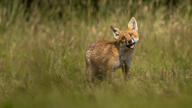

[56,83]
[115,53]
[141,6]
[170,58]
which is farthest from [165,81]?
[141,6]

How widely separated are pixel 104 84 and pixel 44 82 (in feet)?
3.34

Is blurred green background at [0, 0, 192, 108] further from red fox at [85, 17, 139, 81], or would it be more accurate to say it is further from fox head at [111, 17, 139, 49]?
fox head at [111, 17, 139, 49]

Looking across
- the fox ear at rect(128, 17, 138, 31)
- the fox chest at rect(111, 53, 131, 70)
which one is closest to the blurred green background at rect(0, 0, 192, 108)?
the fox chest at rect(111, 53, 131, 70)

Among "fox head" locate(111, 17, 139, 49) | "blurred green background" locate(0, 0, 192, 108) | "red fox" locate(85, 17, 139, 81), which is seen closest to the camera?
"blurred green background" locate(0, 0, 192, 108)

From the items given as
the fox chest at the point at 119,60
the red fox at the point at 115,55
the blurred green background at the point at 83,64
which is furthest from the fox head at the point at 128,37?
the blurred green background at the point at 83,64

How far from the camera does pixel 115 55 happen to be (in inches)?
315

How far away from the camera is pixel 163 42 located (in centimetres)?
1038

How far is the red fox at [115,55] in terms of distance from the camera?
786 cm

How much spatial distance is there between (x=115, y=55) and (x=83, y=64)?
1418 millimetres

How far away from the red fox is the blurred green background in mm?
204

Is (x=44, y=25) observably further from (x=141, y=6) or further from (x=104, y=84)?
(x=104, y=84)

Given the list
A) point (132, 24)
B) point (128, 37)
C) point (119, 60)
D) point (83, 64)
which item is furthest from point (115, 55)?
point (83, 64)

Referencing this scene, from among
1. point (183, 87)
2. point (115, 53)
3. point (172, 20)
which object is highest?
point (172, 20)

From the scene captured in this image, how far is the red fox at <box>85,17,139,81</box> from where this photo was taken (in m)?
7.86
